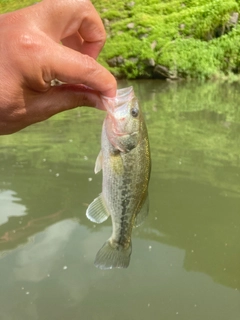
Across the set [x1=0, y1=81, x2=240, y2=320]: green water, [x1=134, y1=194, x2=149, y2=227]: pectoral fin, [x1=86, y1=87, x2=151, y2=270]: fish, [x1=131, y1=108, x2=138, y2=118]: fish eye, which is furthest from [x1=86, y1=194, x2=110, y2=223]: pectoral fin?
[x1=0, y1=81, x2=240, y2=320]: green water

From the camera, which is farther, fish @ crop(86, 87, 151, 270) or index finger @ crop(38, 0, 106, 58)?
fish @ crop(86, 87, 151, 270)

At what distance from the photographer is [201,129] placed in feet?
25.1

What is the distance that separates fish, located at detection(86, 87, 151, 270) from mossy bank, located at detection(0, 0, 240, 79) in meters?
14.0

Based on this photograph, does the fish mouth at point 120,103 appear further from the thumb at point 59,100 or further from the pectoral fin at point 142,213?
the pectoral fin at point 142,213

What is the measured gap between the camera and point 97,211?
7.09ft

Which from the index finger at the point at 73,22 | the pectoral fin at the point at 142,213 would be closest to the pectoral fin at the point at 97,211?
the pectoral fin at the point at 142,213

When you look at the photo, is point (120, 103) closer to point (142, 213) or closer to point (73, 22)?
point (73, 22)

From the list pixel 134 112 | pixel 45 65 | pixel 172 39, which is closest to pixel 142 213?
pixel 134 112

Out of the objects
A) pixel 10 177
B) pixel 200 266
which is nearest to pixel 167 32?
pixel 10 177

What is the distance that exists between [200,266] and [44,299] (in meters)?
1.37

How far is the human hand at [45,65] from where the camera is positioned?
5.16 feet

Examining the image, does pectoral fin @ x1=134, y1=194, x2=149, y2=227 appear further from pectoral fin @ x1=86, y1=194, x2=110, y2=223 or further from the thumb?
the thumb

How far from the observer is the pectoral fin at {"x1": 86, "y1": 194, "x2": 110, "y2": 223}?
2150 mm

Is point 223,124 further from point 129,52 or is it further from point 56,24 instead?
point 129,52
